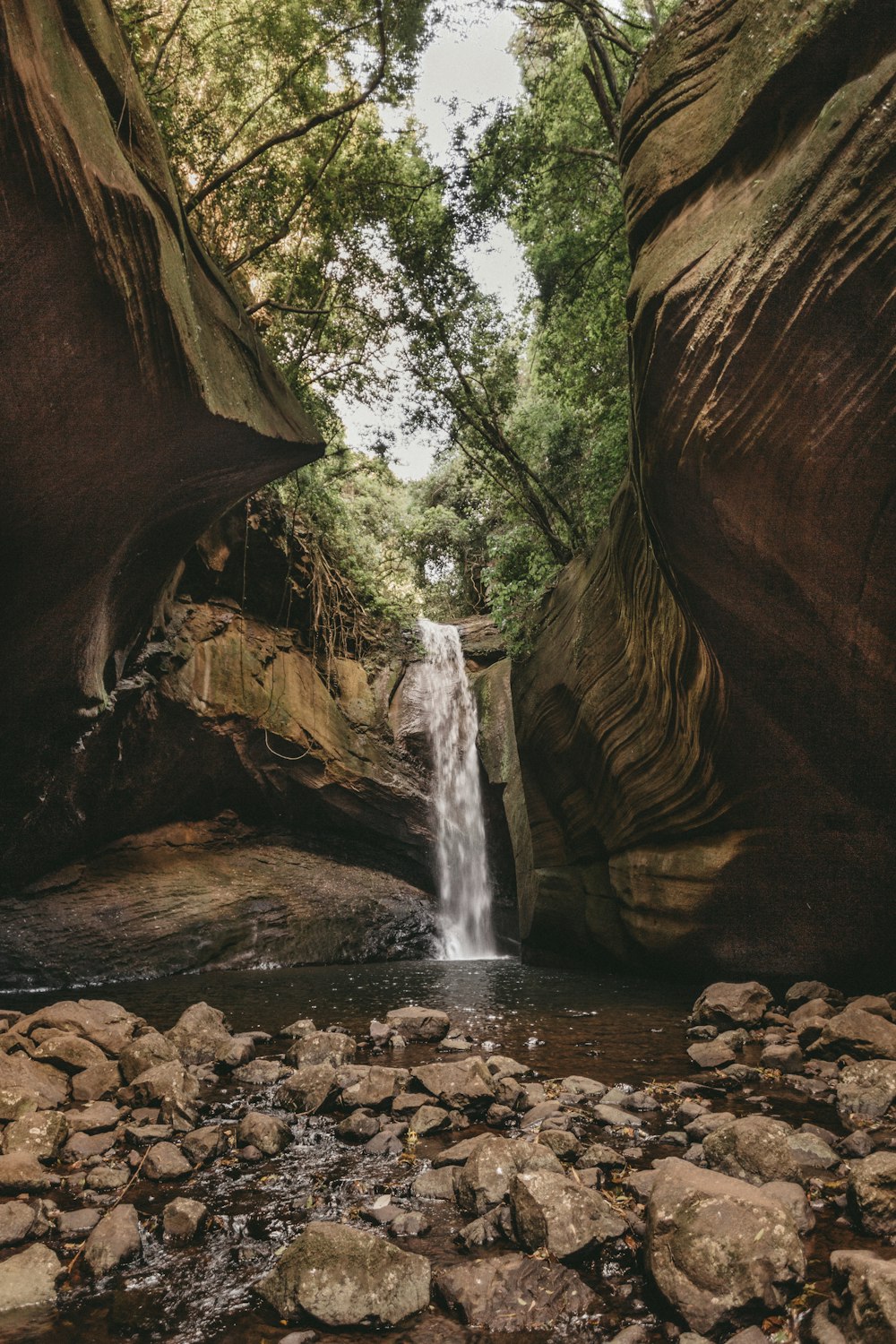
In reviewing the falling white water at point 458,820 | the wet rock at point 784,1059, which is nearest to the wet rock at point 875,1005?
the wet rock at point 784,1059

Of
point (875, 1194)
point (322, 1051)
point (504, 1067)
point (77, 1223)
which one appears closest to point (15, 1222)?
point (77, 1223)

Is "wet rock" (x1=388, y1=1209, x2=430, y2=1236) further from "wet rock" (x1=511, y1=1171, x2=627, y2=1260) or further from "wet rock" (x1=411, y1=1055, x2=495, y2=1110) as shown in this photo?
"wet rock" (x1=411, y1=1055, x2=495, y2=1110)

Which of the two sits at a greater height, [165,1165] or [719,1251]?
[719,1251]

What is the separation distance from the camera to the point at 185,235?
5887 millimetres

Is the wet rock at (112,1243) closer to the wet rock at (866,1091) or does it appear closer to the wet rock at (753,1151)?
the wet rock at (753,1151)

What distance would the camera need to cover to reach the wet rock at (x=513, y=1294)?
2191 mm

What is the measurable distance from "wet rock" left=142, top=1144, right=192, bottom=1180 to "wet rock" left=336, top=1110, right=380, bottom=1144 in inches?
29.8

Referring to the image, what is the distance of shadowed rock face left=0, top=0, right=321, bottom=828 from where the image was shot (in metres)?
4.21

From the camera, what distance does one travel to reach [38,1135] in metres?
3.48

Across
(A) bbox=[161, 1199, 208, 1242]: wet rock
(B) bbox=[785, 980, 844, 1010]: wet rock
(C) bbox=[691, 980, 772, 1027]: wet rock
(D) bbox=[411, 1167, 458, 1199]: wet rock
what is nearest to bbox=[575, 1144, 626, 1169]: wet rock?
(D) bbox=[411, 1167, 458, 1199]: wet rock

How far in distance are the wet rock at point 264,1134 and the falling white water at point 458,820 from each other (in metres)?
9.20

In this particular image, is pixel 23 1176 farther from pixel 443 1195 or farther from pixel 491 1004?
pixel 491 1004

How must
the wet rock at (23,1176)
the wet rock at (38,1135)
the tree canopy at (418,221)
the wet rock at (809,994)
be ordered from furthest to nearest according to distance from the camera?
the tree canopy at (418,221), the wet rock at (809,994), the wet rock at (38,1135), the wet rock at (23,1176)

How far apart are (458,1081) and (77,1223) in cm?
200
